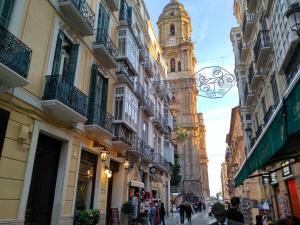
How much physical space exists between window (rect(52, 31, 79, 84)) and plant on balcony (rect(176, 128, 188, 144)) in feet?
157

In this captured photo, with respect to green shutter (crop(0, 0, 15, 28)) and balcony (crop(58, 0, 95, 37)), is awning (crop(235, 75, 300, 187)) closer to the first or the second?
green shutter (crop(0, 0, 15, 28))

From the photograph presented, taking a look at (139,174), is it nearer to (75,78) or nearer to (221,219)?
(75,78)

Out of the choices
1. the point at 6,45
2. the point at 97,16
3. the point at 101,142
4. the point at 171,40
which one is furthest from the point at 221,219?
the point at 171,40

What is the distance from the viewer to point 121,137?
13211mm

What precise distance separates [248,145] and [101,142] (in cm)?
1411

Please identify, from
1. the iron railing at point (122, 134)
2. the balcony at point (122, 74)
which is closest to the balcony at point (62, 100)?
the iron railing at point (122, 134)

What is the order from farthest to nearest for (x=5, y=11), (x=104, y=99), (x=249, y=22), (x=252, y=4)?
(x=249, y=22) < (x=252, y=4) < (x=104, y=99) < (x=5, y=11)

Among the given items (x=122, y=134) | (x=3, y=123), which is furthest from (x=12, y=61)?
(x=122, y=134)

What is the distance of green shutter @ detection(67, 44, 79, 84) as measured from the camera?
9.65 m

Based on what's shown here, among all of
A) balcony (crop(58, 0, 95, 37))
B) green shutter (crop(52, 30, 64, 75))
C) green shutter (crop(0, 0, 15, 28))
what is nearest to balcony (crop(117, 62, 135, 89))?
balcony (crop(58, 0, 95, 37))

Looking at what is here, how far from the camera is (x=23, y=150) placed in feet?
Answer: 24.0

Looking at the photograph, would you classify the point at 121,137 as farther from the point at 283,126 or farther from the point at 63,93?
the point at 283,126

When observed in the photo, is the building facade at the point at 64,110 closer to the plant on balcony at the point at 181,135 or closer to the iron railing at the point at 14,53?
the iron railing at the point at 14,53

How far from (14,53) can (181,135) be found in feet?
168
